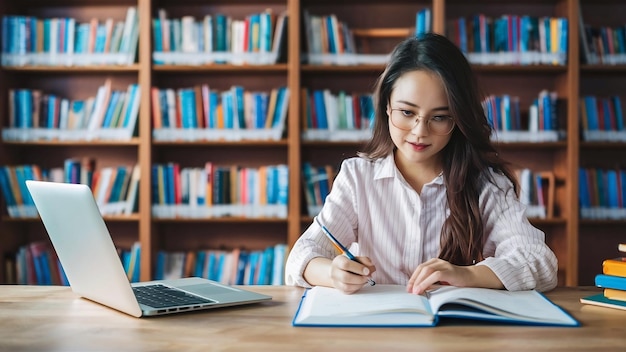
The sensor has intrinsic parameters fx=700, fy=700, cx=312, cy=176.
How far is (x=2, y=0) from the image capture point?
143 inches

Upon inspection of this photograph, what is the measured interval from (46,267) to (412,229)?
2501 mm

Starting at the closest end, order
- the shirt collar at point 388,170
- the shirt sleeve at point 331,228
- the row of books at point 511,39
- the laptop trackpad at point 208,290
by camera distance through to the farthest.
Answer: the laptop trackpad at point 208,290 → the shirt sleeve at point 331,228 → the shirt collar at point 388,170 → the row of books at point 511,39

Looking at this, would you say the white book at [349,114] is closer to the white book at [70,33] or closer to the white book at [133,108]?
the white book at [133,108]

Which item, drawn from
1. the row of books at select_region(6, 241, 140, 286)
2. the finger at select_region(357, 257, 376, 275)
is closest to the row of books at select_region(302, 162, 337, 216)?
the row of books at select_region(6, 241, 140, 286)

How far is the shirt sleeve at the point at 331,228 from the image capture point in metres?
1.58

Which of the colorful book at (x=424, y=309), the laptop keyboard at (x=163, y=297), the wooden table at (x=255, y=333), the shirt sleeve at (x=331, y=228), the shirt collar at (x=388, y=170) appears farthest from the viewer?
the shirt collar at (x=388, y=170)

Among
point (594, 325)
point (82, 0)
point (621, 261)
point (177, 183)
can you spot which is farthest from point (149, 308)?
point (82, 0)

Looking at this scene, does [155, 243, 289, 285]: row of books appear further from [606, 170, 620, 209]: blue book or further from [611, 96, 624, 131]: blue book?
[611, 96, 624, 131]: blue book

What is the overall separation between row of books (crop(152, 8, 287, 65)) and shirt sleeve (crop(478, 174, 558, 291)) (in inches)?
76.8

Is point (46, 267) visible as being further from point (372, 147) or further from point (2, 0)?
point (372, 147)

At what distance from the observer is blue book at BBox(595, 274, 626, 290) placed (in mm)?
1283

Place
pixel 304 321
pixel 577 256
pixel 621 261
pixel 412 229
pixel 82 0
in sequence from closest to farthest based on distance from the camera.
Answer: pixel 304 321, pixel 621 261, pixel 412 229, pixel 577 256, pixel 82 0

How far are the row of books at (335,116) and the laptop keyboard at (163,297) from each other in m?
2.15

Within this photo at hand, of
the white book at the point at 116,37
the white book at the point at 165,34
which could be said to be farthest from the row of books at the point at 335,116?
the white book at the point at 116,37
